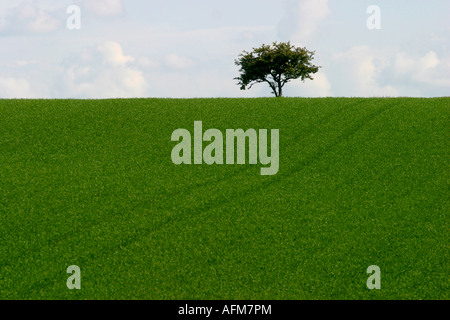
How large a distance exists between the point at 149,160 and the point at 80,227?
203 inches

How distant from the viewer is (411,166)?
1579 cm

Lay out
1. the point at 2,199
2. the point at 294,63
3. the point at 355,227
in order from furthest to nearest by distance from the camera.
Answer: the point at 294,63 < the point at 2,199 < the point at 355,227

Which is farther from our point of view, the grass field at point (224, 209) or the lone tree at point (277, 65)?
the lone tree at point (277, 65)

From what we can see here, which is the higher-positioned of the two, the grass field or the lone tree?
the lone tree

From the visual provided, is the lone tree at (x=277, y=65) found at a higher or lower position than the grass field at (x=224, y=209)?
higher

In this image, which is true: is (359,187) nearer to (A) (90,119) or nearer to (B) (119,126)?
(B) (119,126)

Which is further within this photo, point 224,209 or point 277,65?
point 277,65

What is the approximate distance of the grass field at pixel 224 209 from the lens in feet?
31.4

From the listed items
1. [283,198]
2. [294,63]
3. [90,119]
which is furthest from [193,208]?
[294,63]

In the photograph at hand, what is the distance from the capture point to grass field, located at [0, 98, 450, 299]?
9.57m

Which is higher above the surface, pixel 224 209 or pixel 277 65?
pixel 277 65

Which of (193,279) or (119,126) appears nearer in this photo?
(193,279)

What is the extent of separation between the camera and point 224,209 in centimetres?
1260

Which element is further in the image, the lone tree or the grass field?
the lone tree
